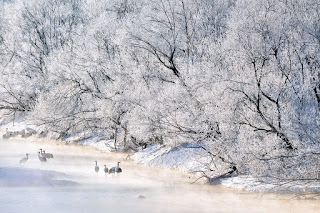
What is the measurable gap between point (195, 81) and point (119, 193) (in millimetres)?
5885

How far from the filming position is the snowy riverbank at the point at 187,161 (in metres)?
15.5

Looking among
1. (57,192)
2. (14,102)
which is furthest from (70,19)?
(57,192)

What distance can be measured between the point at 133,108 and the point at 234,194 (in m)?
9.75

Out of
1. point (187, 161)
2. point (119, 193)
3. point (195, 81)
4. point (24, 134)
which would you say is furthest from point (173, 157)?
point (24, 134)

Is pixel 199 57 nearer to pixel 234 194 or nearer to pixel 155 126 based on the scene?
pixel 155 126

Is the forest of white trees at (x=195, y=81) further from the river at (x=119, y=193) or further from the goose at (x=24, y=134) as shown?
the goose at (x=24, y=134)

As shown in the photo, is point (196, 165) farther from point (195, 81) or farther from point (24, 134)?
point (24, 134)

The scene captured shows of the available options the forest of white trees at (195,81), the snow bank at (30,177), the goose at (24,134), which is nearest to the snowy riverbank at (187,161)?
the forest of white trees at (195,81)

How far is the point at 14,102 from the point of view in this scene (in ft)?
117

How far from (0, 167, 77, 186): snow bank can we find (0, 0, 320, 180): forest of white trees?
13.6ft

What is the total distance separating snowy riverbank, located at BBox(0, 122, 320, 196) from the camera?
50.8 ft

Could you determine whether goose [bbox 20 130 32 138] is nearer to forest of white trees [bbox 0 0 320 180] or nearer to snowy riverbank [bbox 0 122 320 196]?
snowy riverbank [bbox 0 122 320 196]

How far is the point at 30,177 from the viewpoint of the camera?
18.3 meters

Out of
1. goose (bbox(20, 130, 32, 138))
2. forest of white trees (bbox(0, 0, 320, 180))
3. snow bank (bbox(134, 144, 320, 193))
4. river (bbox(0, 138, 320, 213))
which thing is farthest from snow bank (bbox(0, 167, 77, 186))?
goose (bbox(20, 130, 32, 138))
